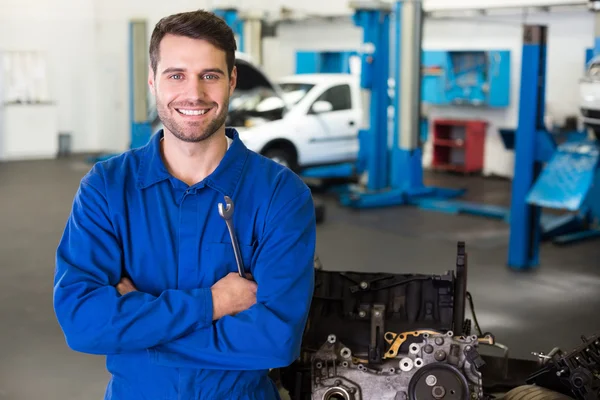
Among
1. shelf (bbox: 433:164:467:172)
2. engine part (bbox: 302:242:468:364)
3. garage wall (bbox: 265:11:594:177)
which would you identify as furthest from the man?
shelf (bbox: 433:164:467:172)

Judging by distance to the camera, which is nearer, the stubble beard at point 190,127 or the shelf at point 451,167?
the stubble beard at point 190,127

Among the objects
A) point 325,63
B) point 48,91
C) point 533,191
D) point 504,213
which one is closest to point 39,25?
point 48,91

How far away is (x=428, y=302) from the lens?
2918 mm

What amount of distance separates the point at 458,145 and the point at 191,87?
35.2 ft

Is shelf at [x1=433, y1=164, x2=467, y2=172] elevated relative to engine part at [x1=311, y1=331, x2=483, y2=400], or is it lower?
lower

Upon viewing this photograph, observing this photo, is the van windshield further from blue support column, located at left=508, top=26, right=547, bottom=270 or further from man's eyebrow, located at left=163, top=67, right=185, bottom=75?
man's eyebrow, located at left=163, top=67, right=185, bottom=75

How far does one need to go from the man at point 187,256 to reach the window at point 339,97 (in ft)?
27.6

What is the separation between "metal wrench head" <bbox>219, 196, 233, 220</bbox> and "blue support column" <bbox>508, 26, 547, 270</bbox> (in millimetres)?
5022

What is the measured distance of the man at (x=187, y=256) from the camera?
1943 millimetres

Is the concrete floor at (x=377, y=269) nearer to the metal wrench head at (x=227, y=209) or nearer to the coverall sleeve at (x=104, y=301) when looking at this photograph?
the coverall sleeve at (x=104, y=301)

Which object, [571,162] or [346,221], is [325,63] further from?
[571,162]

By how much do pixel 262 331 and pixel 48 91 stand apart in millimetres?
14040

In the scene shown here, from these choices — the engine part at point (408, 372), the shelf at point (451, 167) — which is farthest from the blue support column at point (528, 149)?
the shelf at point (451, 167)

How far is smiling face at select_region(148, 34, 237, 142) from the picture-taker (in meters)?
1.98
